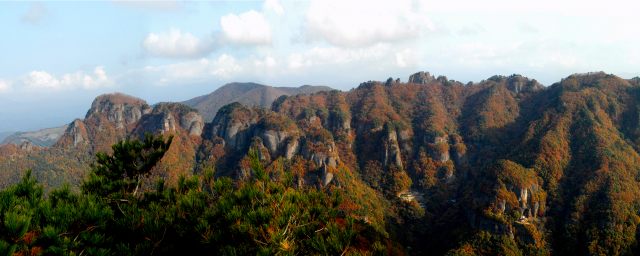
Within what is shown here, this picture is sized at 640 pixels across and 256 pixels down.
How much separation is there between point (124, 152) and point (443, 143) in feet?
331

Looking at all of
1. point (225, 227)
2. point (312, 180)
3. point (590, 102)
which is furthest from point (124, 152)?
point (590, 102)

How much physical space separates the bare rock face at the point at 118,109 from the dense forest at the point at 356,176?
2.37 ft

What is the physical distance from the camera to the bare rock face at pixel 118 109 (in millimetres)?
117062

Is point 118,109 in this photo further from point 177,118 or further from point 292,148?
point 292,148

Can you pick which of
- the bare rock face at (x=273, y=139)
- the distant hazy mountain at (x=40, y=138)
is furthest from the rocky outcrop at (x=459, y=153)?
the distant hazy mountain at (x=40, y=138)

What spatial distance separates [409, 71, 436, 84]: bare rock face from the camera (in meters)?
144

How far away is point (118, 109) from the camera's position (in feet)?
388

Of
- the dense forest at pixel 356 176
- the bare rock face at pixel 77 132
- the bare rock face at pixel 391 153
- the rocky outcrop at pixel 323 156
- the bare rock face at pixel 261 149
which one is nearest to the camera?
the dense forest at pixel 356 176

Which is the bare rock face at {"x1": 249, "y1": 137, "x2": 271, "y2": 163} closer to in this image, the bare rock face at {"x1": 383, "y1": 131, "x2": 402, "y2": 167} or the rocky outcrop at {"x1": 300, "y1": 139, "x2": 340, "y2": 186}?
the rocky outcrop at {"x1": 300, "y1": 139, "x2": 340, "y2": 186}

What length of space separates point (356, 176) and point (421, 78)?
80521mm

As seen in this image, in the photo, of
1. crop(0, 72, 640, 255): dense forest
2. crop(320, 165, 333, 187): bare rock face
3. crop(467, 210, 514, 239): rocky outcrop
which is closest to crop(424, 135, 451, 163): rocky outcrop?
crop(0, 72, 640, 255): dense forest

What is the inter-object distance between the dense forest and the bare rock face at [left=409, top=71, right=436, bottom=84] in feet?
2.50

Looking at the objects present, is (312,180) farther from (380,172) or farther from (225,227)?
(225,227)

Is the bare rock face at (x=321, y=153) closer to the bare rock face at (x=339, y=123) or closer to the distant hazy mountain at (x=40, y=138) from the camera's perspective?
the bare rock face at (x=339, y=123)
